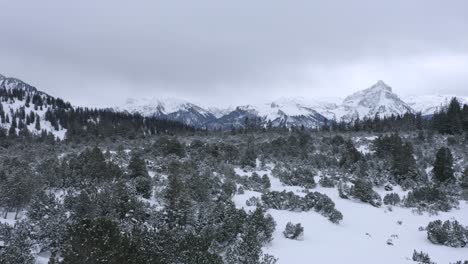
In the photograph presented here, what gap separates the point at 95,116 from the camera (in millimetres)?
129875

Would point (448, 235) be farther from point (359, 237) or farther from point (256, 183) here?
point (256, 183)

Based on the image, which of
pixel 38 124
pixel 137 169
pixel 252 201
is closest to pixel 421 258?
pixel 252 201

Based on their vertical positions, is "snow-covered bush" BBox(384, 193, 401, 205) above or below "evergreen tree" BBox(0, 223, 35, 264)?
above

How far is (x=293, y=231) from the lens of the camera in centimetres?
2456

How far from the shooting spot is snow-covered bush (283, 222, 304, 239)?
24547 millimetres

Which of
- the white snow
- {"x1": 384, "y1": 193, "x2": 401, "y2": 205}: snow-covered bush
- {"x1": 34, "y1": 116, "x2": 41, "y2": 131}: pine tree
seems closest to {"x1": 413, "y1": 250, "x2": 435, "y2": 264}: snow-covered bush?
{"x1": 384, "y1": 193, "x2": 401, "y2": 205}: snow-covered bush

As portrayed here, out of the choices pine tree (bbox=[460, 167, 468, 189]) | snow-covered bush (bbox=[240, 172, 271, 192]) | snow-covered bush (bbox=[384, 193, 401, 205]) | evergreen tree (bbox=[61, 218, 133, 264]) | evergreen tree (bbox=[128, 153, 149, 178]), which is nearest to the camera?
evergreen tree (bbox=[61, 218, 133, 264])

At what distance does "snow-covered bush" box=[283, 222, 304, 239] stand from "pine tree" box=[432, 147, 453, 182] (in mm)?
17752

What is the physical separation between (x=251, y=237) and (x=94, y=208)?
28.7ft

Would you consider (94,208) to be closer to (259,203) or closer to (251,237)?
(251,237)

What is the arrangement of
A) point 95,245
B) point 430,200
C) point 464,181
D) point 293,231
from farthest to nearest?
point 464,181 → point 430,200 → point 293,231 → point 95,245

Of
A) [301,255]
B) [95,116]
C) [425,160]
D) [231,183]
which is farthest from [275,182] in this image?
[95,116]

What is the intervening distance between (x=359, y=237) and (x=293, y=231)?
15.0 feet

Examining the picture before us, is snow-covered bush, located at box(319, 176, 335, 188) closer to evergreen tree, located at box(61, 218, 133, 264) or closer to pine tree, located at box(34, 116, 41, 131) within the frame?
evergreen tree, located at box(61, 218, 133, 264)
